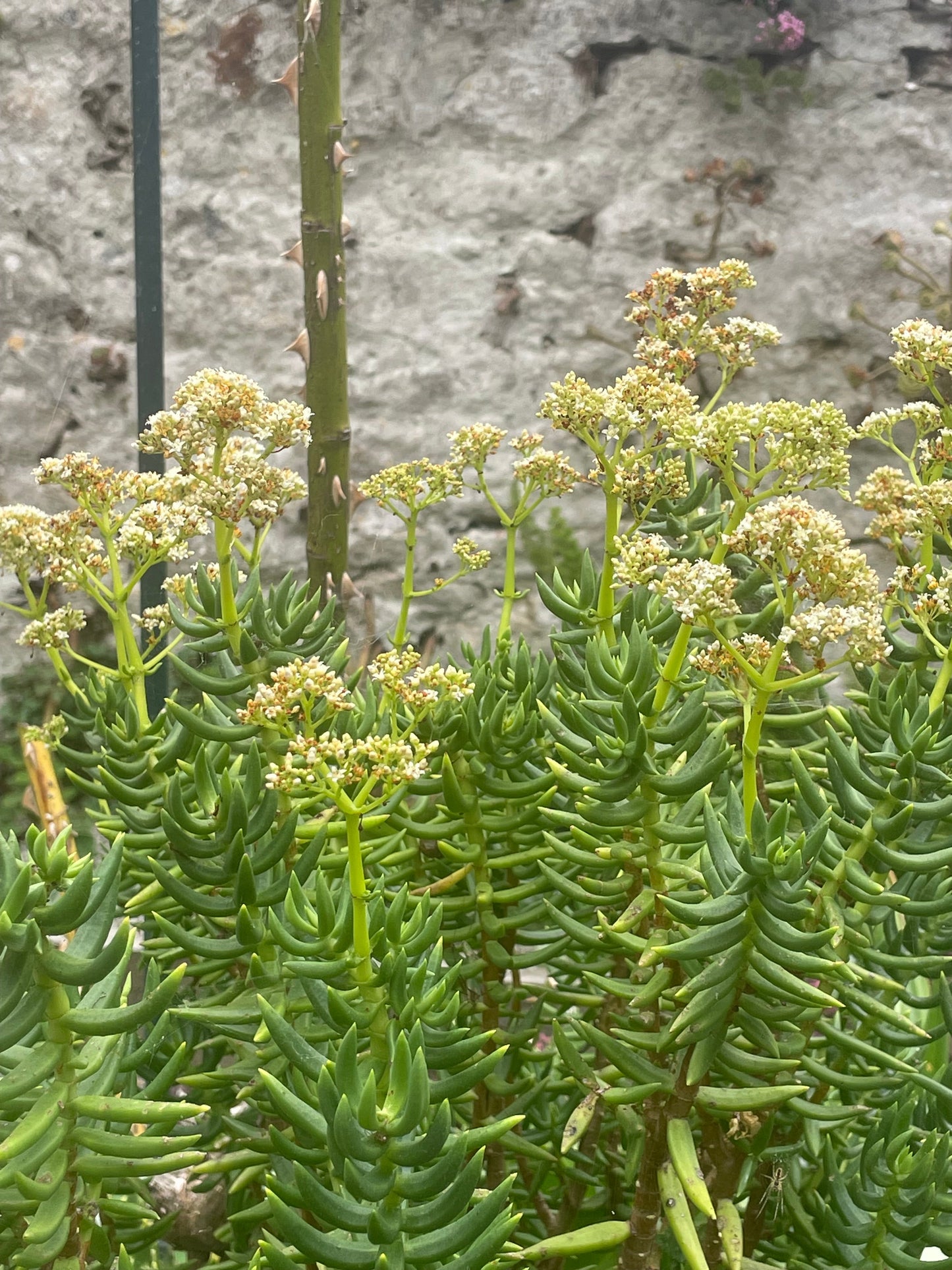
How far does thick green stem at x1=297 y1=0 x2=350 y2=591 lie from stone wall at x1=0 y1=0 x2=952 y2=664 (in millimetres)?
1300

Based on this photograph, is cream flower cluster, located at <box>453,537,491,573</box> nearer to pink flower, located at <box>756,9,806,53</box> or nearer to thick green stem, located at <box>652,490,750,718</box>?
thick green stem, located at <box>652,490,750,718</box>

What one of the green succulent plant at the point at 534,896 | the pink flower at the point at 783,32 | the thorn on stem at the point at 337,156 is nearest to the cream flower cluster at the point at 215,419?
the green succulent plant at the point at 534,896

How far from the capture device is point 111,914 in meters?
0.64

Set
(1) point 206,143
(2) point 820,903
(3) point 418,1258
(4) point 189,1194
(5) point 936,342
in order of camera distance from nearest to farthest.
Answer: (3) point 418,1258
(2) point 820,903
(5) point 936,342
(4) point 189,1194
(1) point 206,143

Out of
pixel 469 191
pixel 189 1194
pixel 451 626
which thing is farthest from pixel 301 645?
pixel 469 191

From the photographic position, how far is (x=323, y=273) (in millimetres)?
1228

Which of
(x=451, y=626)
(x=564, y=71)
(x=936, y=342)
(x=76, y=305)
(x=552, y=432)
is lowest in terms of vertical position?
(x=451, y=626)

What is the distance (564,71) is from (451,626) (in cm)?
118

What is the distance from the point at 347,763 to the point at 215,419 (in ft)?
0.91

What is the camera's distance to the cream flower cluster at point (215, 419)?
783 millimetres

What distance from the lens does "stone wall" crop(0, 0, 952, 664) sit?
252cm

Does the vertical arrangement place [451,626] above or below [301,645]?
below

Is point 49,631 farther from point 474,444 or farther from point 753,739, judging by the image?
point 753,739

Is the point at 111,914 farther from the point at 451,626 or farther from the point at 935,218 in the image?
the point at 935,218
